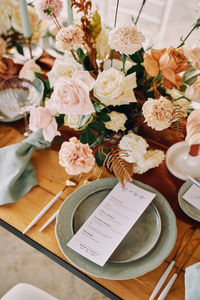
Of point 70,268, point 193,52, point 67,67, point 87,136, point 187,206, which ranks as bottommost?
point 70,268

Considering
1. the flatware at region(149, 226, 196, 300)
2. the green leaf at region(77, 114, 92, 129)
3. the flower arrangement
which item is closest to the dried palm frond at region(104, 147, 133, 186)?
the flower arrangement

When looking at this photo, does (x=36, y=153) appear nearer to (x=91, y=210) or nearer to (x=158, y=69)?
(x=91, y=210)

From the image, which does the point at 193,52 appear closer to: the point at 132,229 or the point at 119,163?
the point at 119,163

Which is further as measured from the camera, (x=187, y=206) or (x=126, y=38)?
(x=187, y=206)

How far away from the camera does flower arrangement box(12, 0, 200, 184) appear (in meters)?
0.65

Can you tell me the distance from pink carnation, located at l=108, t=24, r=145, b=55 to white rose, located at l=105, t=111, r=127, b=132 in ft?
0.56

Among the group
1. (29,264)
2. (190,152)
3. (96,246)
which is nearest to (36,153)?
(96,246)

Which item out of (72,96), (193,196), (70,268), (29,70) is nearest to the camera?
(72,96)

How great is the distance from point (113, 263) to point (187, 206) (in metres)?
0.28

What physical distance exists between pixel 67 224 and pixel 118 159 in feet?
0.76

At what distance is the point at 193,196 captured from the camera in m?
0.83

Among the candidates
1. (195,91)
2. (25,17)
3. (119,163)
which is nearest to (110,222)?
(119,163)

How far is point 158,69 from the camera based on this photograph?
72cm

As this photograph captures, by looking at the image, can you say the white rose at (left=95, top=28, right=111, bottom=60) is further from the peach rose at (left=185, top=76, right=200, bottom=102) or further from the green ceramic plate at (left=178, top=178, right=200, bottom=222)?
the green ceramic plate at (left=178, top=178, right=200, bottom=222)
